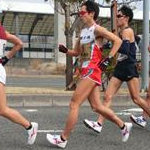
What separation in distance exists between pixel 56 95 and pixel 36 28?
45072 millimetres

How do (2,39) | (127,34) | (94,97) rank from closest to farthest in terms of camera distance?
(2,39)
(94,97)
(127,34)

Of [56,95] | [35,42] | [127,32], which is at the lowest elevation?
[35,42]

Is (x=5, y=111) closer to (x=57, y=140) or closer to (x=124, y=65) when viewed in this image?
(x=57, y=140)

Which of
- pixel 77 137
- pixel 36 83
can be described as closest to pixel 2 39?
pixel 77 137

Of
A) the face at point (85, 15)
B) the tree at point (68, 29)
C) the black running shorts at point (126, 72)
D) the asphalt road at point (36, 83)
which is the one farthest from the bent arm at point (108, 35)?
the asphalt road at point (36, 83)

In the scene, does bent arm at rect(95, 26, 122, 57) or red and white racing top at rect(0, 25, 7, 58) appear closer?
red and white racing top at rect(0, 25, 7, 58)

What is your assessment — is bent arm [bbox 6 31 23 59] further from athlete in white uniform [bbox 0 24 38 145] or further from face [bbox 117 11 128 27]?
face [bbox 117 11 128 27]

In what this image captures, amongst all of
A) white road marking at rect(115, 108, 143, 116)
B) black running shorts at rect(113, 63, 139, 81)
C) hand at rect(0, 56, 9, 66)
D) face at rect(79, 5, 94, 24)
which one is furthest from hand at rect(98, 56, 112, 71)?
white road marking at rect(115, 108, 143, 116)

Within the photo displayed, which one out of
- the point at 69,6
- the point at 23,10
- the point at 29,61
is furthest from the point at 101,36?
the point at 23,10

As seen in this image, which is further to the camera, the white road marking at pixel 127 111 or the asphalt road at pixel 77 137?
the white road marking at pixel 127 111

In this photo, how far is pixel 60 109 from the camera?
11367 millimetres

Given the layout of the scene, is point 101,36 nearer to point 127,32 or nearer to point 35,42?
point 127,32

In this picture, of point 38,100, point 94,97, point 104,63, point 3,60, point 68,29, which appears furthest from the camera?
point 68,29

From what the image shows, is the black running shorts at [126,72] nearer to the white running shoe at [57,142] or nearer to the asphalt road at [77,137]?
the asphalt road at [77,137]
